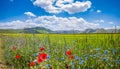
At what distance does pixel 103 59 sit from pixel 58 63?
0.59m

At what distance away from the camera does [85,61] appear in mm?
3186

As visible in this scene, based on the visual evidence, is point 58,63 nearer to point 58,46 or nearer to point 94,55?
point 94,55

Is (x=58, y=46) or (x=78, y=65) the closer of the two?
(x=78, y=65)

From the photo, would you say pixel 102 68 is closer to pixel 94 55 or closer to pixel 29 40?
pixel 94 55

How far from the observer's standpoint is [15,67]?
4094 millimetres

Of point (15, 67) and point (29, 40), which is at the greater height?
point (29, 40)

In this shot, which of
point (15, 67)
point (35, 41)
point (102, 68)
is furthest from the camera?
point (35, 41)

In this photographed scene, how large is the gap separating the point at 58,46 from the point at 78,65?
1072 millimetres

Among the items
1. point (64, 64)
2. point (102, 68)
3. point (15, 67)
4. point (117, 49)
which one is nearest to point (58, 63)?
point (64, 64)

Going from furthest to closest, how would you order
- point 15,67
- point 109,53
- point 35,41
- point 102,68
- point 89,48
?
1. point 35,41
2. point 15,67
3. point 89,48
4. point 109,53
5. point 102,68

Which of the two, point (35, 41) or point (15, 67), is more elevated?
point (35, 41)

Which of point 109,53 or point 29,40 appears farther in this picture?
point 29,40

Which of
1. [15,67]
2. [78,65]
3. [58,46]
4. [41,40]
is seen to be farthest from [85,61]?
[41,40]

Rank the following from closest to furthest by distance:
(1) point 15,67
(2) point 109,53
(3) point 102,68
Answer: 1. (3) point 102,68
2. (2) point 109,53
3. (1) point 15,67
